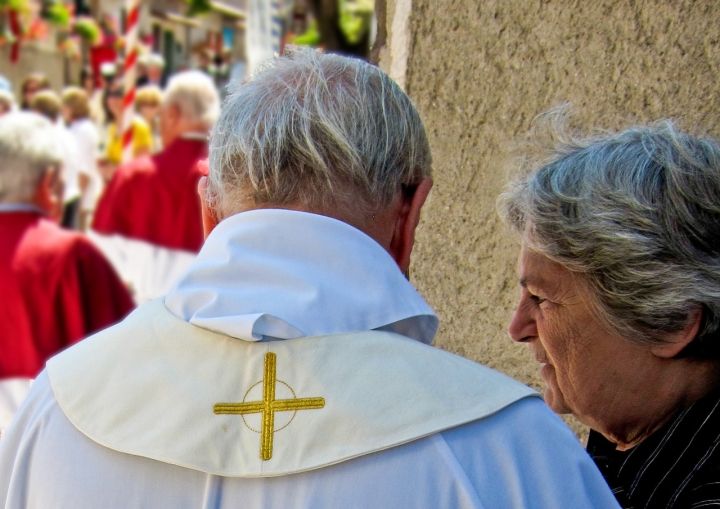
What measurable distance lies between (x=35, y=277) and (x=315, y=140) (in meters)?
2.71

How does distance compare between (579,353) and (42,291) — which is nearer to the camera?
(579,353)

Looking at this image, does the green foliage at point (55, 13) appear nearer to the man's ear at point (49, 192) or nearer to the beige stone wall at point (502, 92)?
the man's ear at point (49, 192)

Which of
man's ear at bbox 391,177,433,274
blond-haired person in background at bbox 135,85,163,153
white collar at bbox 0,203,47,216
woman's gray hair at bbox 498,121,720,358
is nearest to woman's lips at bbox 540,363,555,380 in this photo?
woman's gray hair at bbox 498,121,720,358

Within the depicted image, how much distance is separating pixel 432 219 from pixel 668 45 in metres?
0.76

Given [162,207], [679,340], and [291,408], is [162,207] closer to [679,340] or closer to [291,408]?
[679,340]

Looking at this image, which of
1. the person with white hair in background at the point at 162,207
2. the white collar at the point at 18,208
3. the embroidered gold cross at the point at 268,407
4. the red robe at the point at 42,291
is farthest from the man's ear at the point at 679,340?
the person with white hair in background at the point at 162,207

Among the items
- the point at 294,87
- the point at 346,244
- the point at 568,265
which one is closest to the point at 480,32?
the point at 568,265

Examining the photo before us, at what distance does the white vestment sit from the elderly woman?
0.45 metres

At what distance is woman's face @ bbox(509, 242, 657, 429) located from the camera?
1658 millimetres

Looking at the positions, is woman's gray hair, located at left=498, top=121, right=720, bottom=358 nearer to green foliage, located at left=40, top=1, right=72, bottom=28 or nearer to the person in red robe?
the person in red robe

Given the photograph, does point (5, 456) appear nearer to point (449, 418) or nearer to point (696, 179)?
point (449, 418)

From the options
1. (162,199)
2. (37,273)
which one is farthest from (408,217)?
(162,199)

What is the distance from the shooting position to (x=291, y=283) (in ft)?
3.92

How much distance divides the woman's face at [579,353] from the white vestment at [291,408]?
0.50 meters
